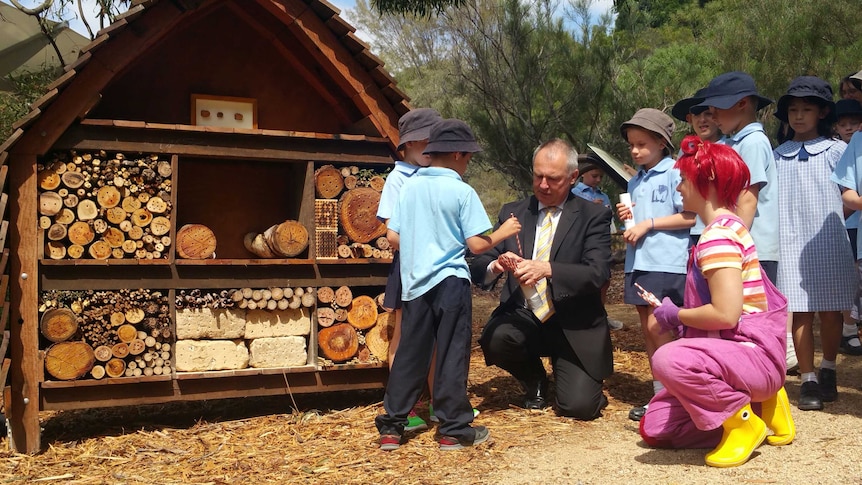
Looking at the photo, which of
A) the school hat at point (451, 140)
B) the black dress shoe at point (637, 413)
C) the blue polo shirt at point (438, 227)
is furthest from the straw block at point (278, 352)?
the black dress shoe at point (637, 413)

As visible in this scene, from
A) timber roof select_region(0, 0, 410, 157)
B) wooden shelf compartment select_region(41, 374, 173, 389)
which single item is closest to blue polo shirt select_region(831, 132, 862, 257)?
timber roof select_region(0, 0, 410, 157)

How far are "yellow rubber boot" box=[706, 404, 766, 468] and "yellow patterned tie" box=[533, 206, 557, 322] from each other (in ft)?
4.90

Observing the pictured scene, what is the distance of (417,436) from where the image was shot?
473cm

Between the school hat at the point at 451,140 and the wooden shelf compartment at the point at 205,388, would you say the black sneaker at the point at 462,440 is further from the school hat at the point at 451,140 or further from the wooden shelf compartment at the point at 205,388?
Answer: the school hat at the point at 451,140

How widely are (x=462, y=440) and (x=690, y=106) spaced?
2833mm

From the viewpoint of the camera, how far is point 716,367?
3.67 m

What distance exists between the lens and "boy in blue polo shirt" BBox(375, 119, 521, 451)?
4.43 meters

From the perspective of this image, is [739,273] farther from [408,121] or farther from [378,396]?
[378,396]

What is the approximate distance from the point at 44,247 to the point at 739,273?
13.0 ft

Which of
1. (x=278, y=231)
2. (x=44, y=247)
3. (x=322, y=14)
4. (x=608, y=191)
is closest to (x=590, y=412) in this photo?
(x=278, y=231)

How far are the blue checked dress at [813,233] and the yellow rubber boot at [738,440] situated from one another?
Result: 138cm

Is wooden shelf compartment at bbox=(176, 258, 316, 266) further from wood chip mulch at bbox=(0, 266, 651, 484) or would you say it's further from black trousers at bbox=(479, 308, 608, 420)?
black trousers at bbox=(479, 308, 608, 420)

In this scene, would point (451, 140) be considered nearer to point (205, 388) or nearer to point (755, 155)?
point (755, 155)

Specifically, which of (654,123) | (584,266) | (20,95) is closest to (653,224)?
(584,266)
